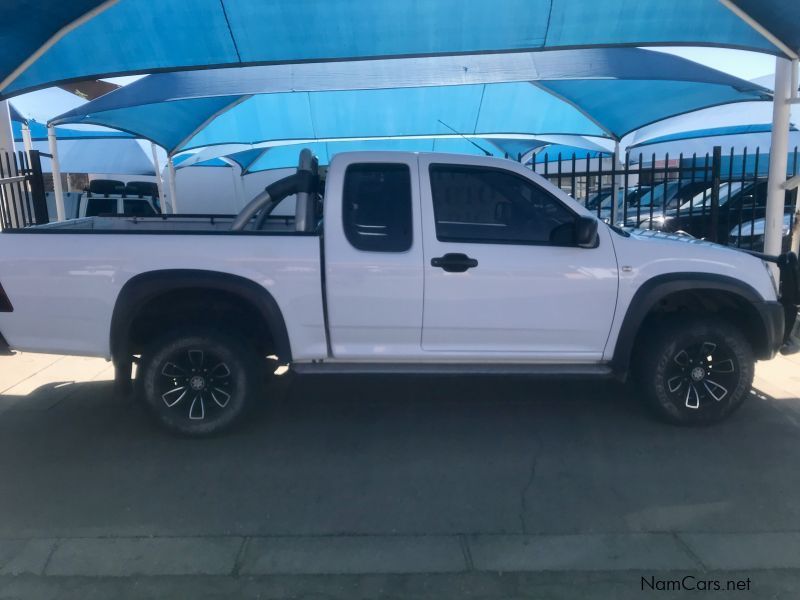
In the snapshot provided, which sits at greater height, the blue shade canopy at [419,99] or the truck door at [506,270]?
the blue shade canopy at [419,99]

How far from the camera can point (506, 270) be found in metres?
4.75

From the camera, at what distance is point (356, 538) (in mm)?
3725

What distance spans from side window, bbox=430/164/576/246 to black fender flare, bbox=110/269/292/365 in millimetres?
1330

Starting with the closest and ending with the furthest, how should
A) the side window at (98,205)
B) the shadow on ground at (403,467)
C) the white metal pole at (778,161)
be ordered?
the shadow on ground at (403,467)
the white metal pole at (778,161)
the side window at (98,205)

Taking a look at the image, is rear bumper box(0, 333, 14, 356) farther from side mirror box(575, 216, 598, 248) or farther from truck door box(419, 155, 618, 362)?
side mirror box(575, 216, 598, 248)

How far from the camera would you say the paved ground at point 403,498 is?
3.37m

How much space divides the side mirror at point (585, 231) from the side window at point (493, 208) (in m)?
0.13

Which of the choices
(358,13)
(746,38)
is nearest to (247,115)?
(358,13)

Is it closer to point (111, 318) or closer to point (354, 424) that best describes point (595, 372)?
point (354, 424)

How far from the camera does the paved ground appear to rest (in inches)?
132

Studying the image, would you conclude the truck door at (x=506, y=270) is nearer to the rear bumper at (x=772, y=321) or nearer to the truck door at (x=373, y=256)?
the truck door at (x=373, y=256)

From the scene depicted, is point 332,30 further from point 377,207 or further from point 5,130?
point 5,130

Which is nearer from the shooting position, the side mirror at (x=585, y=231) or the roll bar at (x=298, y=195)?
the side mirror at (x=585, y=231)

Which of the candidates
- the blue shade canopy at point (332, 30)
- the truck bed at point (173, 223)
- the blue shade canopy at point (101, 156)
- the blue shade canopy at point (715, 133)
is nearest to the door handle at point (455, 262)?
the truck bed at point (173, 223)
